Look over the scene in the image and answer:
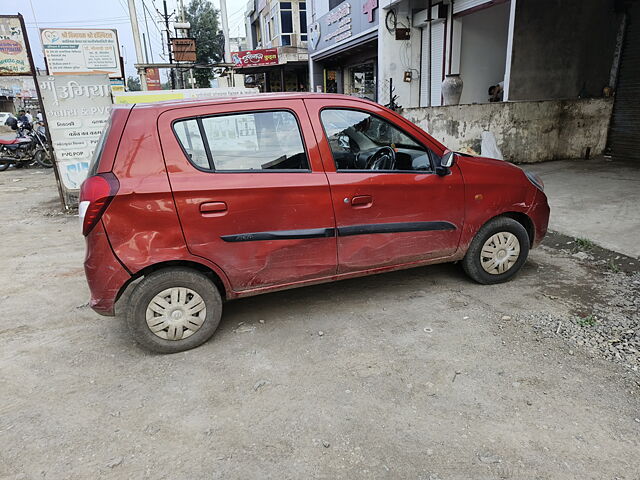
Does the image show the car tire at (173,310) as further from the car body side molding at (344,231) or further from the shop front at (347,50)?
the shop front at (347,50)

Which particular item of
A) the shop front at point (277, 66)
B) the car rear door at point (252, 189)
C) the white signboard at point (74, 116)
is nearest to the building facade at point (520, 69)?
the white signboard at point (74, 116)

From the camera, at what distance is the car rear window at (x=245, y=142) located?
300 cm

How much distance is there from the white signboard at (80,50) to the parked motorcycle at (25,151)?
4883mm

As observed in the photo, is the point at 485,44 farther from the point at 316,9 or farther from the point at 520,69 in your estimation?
the point at 316,9

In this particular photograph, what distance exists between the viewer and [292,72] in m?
27.5

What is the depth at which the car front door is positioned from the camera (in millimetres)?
3309

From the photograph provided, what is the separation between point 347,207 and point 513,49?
8807 mm

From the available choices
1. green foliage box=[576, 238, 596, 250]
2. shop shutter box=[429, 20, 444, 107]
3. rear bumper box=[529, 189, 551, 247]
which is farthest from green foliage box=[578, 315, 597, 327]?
shop shutter box=[429, 20, 444, 107]

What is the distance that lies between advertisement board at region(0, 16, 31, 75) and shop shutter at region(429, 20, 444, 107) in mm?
10465

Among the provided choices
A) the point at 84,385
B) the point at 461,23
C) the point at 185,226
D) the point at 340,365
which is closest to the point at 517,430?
the point at 340,365

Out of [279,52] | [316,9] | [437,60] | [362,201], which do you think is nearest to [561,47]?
[437,60]

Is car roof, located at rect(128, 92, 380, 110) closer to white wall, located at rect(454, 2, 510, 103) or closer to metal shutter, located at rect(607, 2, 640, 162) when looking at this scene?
metal shutter, located at rect(607, 2, 640, 162)

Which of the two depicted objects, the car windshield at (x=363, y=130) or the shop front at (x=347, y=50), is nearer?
the car windshield at (x=363, y=130)

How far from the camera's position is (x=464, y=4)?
11070mm
